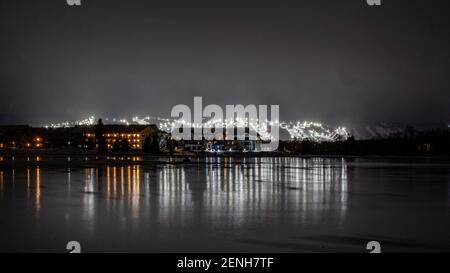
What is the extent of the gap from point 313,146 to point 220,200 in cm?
11972

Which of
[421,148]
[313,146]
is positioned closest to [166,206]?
[421,148]

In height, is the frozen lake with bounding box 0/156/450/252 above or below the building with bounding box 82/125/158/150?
below

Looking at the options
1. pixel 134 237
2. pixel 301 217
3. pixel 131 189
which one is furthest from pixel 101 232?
pixel 131 189

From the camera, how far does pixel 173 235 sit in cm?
1034

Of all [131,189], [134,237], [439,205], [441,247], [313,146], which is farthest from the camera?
[313,146]

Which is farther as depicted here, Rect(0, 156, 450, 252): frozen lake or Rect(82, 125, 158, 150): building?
Rect(82, 125, 158, 150): building

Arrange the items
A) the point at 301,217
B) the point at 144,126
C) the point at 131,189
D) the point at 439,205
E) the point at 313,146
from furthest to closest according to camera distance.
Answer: the point at 144,126
the point at 313,146
the point at 131,189
the point at 439,205
the point at 301,217

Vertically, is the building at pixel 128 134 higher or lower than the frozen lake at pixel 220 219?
higher

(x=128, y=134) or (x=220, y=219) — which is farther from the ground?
(x=128, y=134)

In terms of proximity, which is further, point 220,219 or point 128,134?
point 128,134

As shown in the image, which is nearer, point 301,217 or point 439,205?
point 301,217

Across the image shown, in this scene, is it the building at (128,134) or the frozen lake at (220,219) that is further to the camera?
the building at (128,134)

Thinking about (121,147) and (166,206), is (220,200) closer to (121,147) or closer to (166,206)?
(166,206)
